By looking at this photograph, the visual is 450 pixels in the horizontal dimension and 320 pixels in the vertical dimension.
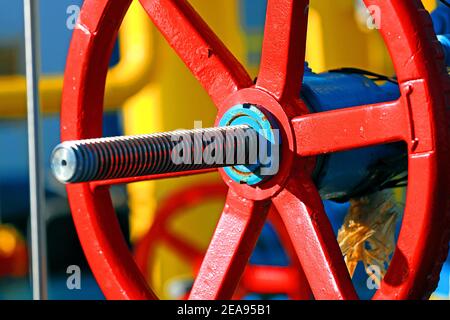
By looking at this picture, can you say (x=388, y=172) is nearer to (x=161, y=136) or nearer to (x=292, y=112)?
(x=292, y=112)

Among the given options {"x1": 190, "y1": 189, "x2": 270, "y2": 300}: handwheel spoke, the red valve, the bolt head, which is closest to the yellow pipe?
the red valve

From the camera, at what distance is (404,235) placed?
4.20 ft

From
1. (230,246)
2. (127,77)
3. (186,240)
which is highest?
(127,77)

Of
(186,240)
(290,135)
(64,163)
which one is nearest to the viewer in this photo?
(64,163)

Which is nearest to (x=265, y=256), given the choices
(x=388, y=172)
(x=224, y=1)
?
(x=224, y=1)

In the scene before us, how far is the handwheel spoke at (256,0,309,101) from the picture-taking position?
4.67 ft

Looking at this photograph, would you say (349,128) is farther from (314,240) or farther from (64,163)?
(64,163)

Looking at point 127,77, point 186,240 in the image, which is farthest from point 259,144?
point 127,77

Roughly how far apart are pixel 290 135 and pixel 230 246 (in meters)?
0.17

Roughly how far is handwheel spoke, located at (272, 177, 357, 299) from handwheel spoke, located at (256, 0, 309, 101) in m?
0.12

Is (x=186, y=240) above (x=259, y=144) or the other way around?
the other way around

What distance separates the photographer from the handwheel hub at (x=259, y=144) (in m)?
1.43

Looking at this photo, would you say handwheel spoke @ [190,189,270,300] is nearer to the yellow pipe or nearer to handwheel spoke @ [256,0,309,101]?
handwheel spoke @ [256,0,309,101]

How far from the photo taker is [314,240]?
1398mm
